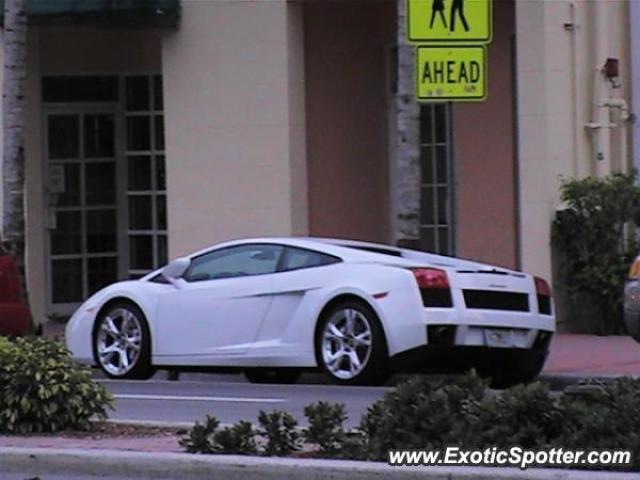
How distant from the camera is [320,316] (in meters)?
15.3

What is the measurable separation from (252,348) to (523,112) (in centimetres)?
567

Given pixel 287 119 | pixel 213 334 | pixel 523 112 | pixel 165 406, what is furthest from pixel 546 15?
pixel 165 406

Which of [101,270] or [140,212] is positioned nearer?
[140,212]

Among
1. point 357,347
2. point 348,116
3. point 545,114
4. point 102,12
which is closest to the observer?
point 357,347

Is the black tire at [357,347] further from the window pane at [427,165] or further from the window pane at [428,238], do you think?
the window pane at [427,165]

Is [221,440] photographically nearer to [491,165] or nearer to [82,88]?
[491,165]

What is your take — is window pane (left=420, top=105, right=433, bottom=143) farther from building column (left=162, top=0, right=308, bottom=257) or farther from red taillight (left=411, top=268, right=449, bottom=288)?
red taillight (left=411, top=268, right=449, bottom=288)

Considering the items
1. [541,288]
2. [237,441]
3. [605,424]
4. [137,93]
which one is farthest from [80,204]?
[605,424]

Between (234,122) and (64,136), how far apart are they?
120 inches

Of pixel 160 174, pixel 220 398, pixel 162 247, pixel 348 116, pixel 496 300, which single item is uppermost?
pixel 348 116

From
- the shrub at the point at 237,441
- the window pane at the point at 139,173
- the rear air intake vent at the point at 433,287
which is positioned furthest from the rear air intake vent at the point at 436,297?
the window pane at the point at 139,173

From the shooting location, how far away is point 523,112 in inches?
790

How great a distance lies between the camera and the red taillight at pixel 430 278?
14.9 m

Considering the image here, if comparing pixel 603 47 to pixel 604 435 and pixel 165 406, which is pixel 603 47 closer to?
pixel 165 406
